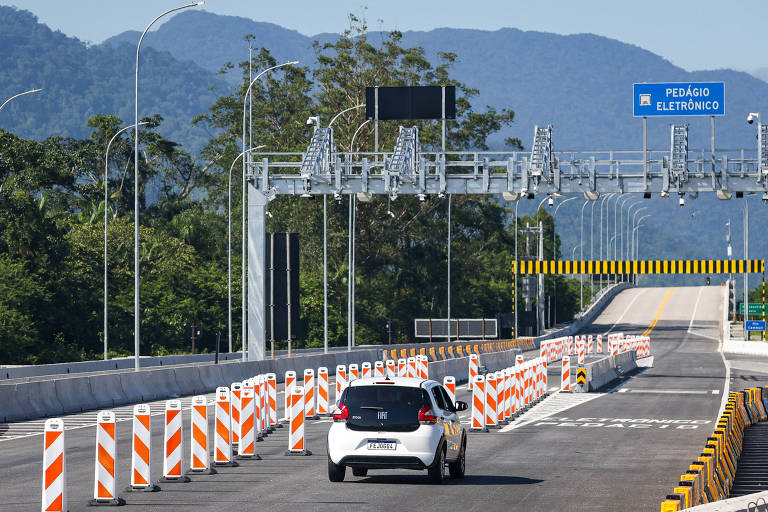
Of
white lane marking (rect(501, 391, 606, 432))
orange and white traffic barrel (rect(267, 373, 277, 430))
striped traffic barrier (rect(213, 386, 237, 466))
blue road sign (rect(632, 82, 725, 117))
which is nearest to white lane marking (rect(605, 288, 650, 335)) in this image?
blue road sign (rect(632, 82, 725, 117))

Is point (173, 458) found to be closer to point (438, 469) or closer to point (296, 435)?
point (438, 469)

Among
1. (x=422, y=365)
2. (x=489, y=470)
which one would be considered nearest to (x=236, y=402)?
(x=489, y=470)

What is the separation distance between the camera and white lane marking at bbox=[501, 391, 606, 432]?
98.9 feet

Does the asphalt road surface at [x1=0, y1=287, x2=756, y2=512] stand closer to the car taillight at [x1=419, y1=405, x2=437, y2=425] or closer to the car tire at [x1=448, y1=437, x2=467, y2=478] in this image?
the car tire at [x1=448, y1=437, x2=467, y2=478]

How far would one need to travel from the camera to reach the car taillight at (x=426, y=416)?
55.4 ft

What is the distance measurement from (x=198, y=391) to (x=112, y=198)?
66972 millimetres

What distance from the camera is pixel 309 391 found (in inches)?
1099

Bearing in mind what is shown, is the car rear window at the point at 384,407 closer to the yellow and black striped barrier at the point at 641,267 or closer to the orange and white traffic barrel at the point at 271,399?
the orange and white traffic barrel at the point at 271,399

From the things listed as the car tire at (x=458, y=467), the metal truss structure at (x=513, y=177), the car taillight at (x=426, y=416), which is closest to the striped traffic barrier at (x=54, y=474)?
the car taillight at (x=426, y=416)

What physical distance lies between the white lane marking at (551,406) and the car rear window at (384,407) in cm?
1100

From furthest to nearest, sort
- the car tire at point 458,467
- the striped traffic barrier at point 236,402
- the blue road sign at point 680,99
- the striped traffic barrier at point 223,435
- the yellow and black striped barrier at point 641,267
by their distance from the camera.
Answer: the yellow and black striped barrier at point 641,267
the blue road sign at point 680,99
the striped traffic barrier at point 236,402
the striped traffic barrier at point 223,435
the car tire at point 458,467

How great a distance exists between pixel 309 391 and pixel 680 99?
27.0 meters

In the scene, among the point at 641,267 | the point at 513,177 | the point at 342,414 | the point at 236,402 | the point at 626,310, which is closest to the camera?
the point at 342,414

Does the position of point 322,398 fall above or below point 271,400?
below
